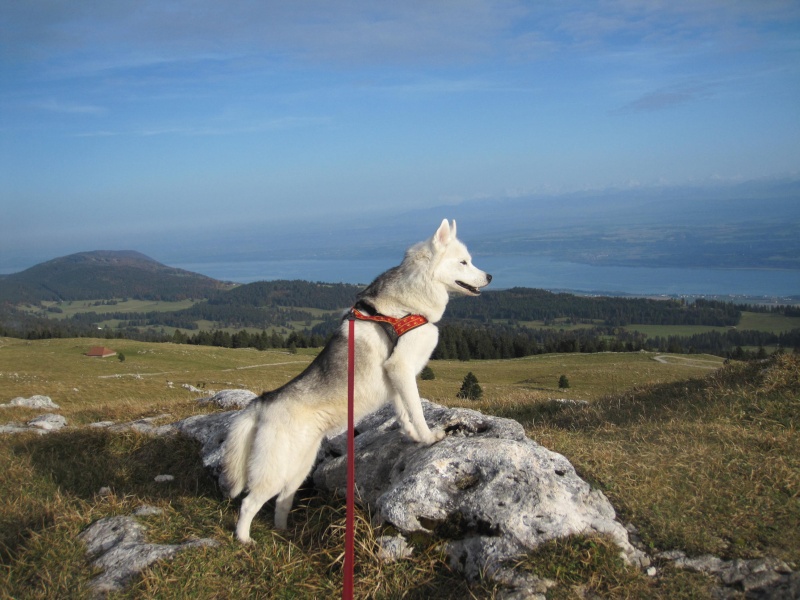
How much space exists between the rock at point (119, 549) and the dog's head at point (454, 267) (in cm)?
375

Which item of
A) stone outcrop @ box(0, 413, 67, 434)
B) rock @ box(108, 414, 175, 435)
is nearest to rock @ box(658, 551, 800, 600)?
rock @ box(108, 414, 175, 435)

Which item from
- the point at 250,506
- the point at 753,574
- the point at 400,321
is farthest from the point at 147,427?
the point at 753,574

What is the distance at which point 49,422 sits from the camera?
1292 centimetres

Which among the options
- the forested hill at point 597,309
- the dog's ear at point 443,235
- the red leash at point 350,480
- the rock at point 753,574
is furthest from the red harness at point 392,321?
the forested hill at point 597,309

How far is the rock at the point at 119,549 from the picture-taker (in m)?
5.19

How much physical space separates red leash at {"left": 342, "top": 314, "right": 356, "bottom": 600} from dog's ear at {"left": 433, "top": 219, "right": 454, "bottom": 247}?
130cm

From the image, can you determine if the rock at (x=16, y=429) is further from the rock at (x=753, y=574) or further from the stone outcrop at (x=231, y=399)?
the rock at (x=753, y=574)

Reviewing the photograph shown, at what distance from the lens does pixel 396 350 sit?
6.08m

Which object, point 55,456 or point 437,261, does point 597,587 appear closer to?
point 437,261

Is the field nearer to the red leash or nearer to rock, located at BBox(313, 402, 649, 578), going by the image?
rock, located at BBox(313, 402, 649, 578)

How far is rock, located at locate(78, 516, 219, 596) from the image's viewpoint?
17.0 ft

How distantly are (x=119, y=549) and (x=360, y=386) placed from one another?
9.53ft

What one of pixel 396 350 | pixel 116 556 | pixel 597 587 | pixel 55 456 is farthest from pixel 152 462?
pixel 597 587

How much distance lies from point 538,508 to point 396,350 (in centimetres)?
213
